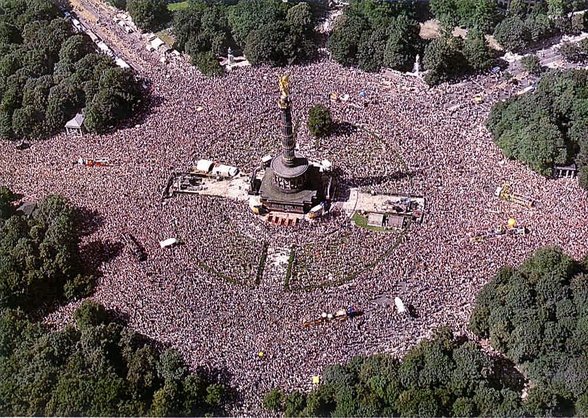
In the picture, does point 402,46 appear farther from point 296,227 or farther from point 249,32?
point 296,227

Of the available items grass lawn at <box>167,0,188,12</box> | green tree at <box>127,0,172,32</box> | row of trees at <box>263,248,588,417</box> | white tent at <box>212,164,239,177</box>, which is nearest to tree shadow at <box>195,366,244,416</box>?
row of trees at <box>263,248,588,417</box>

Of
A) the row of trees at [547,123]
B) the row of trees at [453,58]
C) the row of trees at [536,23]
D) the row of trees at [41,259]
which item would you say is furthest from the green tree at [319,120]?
the row of trees at [41,259]

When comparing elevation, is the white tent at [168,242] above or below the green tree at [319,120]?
below

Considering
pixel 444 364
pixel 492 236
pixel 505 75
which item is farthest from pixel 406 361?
pixel 505 75

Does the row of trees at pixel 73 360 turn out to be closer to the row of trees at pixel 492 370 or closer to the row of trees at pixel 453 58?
the row of trees at pixel 492 370

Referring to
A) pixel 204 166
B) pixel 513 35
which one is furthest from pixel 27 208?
pixel 513 35

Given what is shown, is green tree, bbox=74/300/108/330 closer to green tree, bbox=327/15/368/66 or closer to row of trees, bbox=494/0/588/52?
green tree, bbox=327/15/368/66
